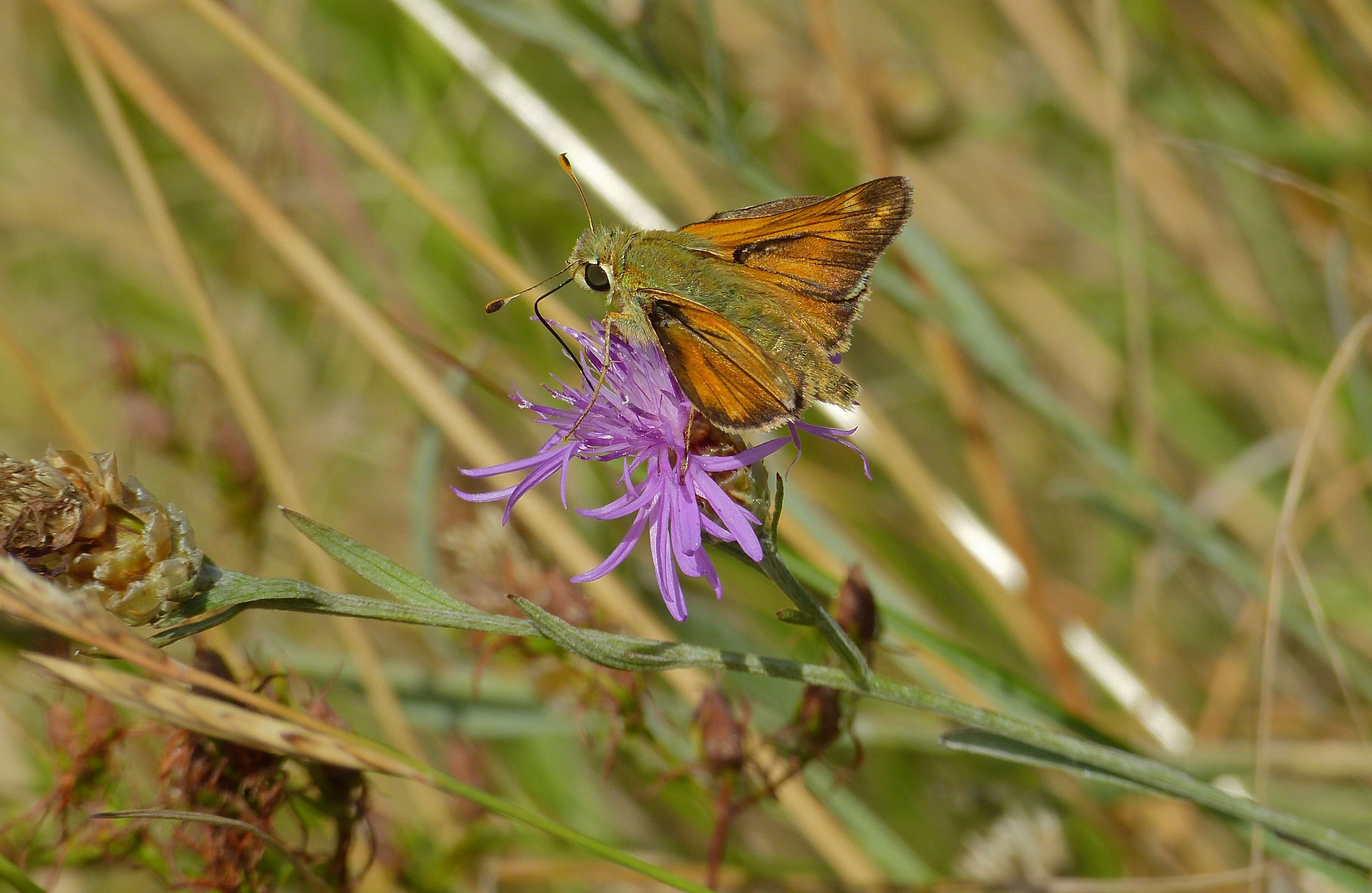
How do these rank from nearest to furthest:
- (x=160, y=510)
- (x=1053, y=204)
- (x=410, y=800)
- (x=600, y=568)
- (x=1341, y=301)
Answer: (x=160, y=510)
(x=600, y=568)
(x=1341, y=301)
(x=410, y=800)
(x=1053, y=204)

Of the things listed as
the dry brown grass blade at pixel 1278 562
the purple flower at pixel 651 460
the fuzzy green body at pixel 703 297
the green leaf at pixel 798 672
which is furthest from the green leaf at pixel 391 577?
the dry brown grass blade at pixel 1278 562

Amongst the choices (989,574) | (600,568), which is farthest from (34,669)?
(989,574)

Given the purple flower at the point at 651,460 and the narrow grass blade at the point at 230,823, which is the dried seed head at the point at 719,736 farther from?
the narrow grass blade at the point at 230,823

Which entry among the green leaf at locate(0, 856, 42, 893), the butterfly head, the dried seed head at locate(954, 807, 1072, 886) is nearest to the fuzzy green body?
the butterfly head

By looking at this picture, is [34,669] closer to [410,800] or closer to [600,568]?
[600,568]

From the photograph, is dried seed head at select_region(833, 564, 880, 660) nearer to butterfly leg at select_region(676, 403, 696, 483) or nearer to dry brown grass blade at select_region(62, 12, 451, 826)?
butterfly leg at select_region(676, 403, 696, 483)

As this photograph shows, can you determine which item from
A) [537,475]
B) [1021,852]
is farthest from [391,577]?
[1021,852]
